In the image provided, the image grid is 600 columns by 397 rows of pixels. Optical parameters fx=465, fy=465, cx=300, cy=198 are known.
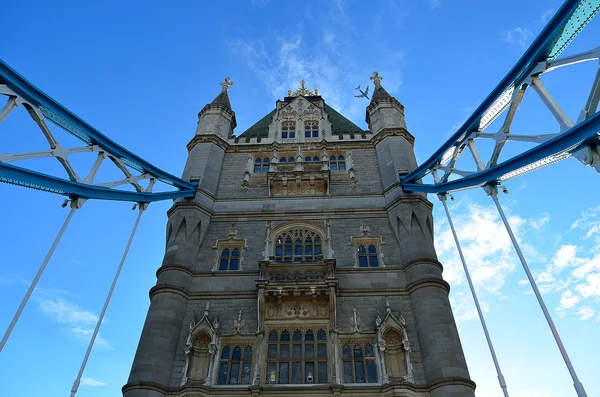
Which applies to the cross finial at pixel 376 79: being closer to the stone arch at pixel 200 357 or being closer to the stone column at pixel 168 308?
Result: the stone column at pixel 168 308

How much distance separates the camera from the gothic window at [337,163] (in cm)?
2585

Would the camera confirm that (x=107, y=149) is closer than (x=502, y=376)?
No

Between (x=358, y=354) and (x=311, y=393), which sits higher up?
(x=358, y=354)

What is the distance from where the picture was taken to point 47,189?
15406mm

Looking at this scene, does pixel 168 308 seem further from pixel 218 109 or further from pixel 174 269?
pixel 218 109

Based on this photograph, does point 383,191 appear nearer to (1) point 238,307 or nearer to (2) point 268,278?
(2) point 268,278

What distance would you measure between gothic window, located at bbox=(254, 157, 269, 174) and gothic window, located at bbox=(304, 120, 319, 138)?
3.63 m

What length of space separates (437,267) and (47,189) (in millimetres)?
14803

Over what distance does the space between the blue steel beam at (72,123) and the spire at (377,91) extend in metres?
13.1

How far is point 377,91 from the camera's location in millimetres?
29719

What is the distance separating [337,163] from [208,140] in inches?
293

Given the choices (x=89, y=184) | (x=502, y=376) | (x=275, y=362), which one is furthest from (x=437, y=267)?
(x=89, y=184)

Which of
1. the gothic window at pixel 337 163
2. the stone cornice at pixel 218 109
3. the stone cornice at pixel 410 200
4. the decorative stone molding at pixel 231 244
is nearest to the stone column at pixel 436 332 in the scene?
the stone cornice at pixel 410 200

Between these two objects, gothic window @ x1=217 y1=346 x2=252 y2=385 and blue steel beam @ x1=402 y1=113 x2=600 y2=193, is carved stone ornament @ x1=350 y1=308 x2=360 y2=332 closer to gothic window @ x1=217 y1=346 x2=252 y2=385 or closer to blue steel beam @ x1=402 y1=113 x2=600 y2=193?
gothic window @ x1=217 y1=346 x2=252 y2=385
